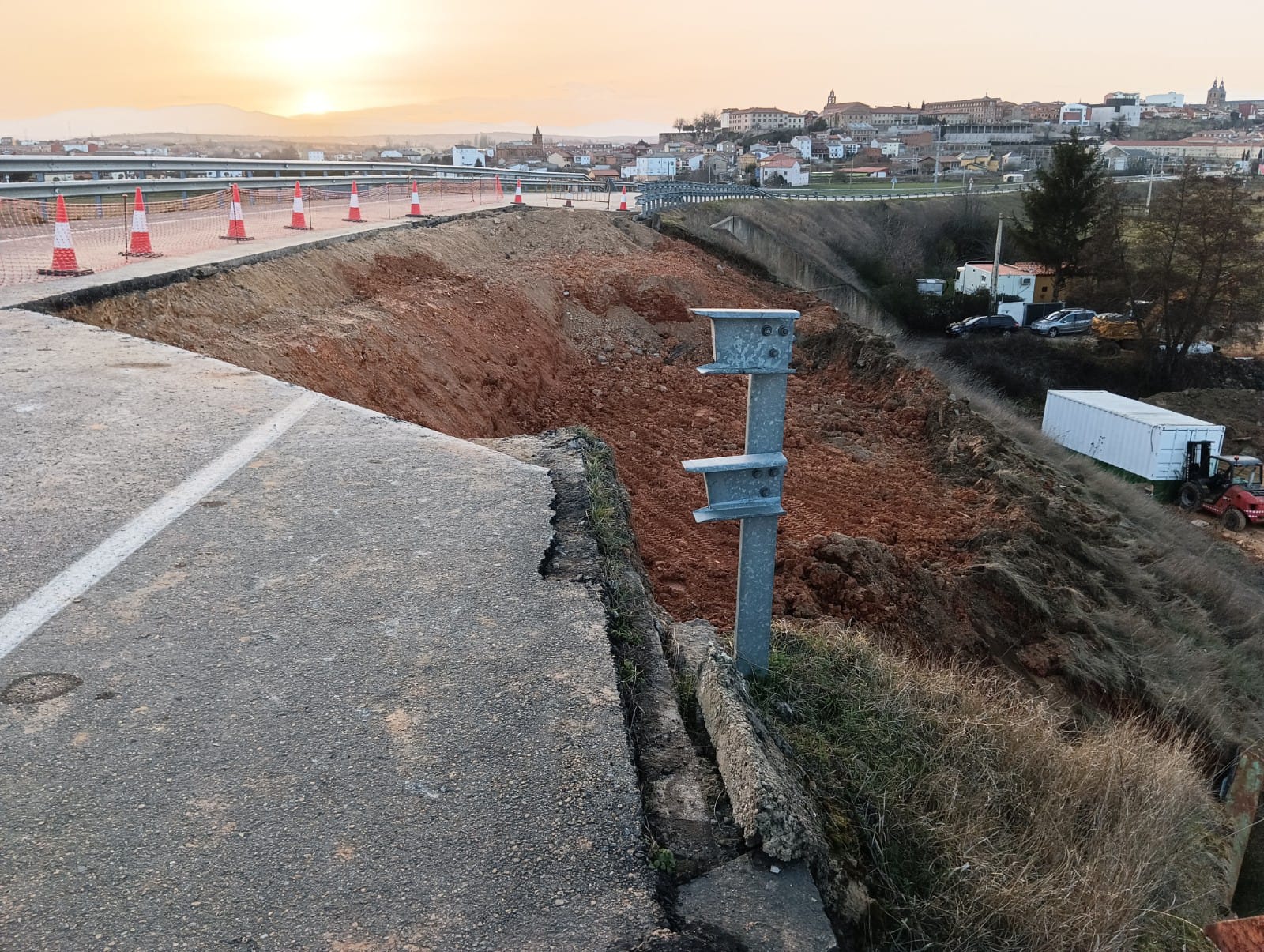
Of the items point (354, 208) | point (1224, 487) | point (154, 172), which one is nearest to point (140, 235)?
point (354, 208)

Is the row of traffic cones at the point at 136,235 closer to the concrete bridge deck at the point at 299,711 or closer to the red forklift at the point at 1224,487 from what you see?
the concrete bridge deck at the point at 299,711

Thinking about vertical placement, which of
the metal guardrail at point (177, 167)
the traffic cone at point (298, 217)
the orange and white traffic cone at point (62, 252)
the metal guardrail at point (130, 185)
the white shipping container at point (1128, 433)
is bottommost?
the white shipping container at point (1128, 433)

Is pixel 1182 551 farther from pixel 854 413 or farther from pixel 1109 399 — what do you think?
pixel 1109 399

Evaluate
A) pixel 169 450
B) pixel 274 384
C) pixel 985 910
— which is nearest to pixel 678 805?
pixel 985 910

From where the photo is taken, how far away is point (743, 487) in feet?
12.7

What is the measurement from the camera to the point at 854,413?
54.3 ft

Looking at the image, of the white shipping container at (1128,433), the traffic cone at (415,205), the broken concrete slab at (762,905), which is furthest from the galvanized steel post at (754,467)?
the white shipping container at (1128,433)

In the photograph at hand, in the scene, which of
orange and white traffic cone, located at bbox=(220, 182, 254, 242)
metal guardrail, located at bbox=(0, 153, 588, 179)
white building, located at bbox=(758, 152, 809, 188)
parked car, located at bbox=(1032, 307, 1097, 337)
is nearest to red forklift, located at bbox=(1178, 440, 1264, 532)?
parked car, located at bbox=(1032, 307, 1097, 337)

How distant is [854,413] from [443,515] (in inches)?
500

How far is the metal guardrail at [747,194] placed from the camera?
3603 cm

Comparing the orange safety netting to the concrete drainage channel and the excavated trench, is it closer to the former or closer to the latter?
the excavated trench

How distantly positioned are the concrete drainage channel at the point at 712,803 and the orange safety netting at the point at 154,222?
9017 millimetres

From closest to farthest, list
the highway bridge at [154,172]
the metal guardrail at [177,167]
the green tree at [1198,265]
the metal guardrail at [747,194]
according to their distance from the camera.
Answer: the highway bridge at [154,172] < the metal guardrail at [177,167] < the metal guardrail at [747,194] < the green tree at [1198,265]

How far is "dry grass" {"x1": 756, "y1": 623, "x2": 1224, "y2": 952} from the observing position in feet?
10.1
